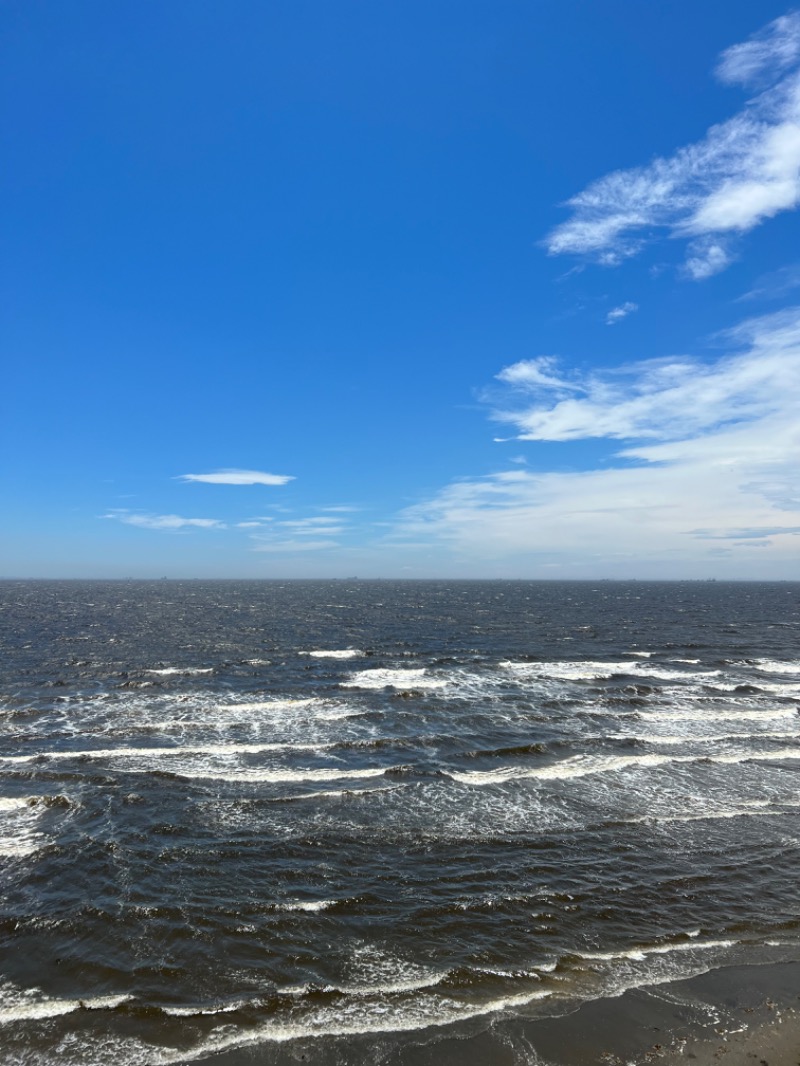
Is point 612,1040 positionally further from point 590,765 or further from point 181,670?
point 181,670

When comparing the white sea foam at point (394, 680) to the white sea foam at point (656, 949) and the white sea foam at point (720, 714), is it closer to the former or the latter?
the white sea foam at point (720, 714)

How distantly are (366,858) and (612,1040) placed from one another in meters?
9.27

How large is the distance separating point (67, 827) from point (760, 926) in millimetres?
22714

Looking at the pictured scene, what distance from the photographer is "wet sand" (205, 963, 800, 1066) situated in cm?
1122

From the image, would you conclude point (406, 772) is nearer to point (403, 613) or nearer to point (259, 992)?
point (259, 992)

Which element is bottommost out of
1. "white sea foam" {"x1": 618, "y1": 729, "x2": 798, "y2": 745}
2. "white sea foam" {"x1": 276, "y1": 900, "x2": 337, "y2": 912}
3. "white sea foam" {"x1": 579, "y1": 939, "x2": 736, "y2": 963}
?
"white sea foam" {"x1": 276, "y1": 900, "x2": 337, "y2": 912}

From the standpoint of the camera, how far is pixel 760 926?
1555cm

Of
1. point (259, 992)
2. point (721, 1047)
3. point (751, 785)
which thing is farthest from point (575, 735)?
point (259, 992)

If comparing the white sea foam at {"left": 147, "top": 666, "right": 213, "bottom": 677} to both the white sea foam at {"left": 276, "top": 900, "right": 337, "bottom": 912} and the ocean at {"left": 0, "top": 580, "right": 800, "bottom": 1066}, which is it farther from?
the white sea foam at {"left": 276, "top": 900, "right": 337, "bottom": 912}

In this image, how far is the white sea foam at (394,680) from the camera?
46.2 meters

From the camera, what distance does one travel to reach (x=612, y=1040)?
11711mm

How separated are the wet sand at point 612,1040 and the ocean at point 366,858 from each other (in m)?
0.16

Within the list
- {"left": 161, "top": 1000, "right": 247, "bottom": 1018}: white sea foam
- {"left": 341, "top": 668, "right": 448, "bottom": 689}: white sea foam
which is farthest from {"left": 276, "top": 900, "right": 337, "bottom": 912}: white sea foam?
{"left": 341, "top": 668, "right": 448, "bottom": 689}: white sea foam

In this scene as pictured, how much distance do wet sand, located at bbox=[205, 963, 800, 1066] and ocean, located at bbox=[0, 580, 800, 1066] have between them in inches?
6.3
